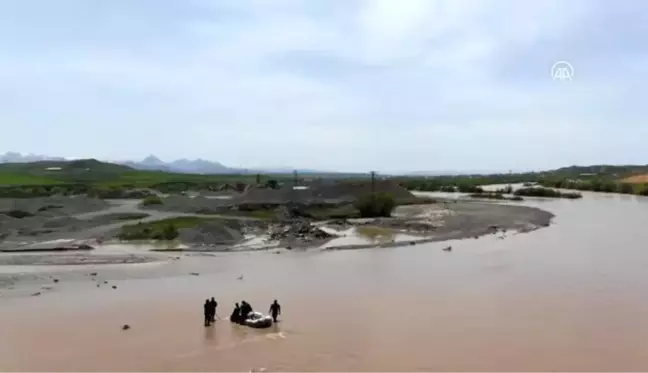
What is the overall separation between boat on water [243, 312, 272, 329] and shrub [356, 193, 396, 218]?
1444 inches

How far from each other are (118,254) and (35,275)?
20.4 feet

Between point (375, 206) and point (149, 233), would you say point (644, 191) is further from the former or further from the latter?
point (149, 233)

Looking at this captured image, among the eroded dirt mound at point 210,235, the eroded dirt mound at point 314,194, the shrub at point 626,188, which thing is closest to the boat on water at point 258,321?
the eroded dirt mound at point 210,235

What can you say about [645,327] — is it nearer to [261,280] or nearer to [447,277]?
[447,277]

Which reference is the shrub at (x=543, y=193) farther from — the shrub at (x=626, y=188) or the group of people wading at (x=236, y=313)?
the group of people wading at (x=236, y=313)

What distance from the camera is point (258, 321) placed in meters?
18.6

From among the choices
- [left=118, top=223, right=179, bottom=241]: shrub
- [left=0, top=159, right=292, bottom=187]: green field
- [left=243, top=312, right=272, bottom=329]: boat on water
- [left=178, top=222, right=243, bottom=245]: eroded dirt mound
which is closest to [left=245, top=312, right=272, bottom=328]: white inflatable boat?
[left=243, top=312, right=272, bottom=329]: boat on water

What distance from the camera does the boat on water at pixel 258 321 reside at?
1855 cm

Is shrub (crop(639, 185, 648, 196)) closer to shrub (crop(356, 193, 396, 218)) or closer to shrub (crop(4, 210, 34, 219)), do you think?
shrub (crop(356, 193, 396, 218))

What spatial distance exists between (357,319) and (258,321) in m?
3.34

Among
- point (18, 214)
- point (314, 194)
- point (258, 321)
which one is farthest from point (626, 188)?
point (258, 321)

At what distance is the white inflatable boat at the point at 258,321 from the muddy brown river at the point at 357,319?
0.30 metres

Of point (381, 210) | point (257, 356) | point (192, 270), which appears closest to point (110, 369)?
point (257, 356)

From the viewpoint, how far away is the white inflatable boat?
18.6 meters
